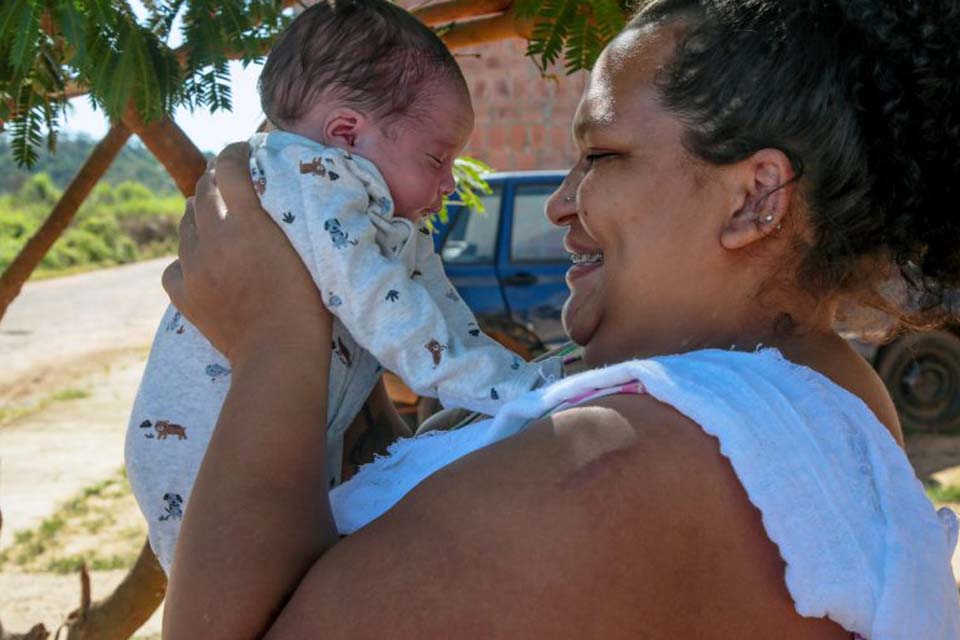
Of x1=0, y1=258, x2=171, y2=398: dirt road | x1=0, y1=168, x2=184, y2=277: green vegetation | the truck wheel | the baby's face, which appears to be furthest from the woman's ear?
x1=0, y1=168, x2=184, y2=277: green vegetation

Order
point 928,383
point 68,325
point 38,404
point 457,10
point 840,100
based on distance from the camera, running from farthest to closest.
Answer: point 68,325
point 38,404
point 928,383
point 457,10
point 840,100

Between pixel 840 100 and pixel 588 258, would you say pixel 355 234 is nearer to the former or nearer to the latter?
pixel 588 258

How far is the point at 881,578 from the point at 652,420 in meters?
0.34

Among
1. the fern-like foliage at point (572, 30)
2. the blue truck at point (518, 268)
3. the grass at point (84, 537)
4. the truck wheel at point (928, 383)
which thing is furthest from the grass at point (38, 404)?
the fern-like foliage at point (572, 30)

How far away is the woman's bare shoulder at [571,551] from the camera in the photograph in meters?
1.27

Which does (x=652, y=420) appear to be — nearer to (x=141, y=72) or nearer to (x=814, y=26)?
(x=814, y=26)

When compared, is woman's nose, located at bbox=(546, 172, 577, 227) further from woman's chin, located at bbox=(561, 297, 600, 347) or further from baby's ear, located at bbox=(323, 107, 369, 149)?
baby's ear, located at bbox=(323, 107, 369, 149)

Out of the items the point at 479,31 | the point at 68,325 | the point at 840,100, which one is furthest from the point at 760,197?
the point at 68,325

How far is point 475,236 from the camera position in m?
8.41

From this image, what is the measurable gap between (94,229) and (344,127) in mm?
31970

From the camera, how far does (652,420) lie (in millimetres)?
1370

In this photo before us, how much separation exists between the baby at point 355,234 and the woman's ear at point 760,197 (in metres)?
0.39

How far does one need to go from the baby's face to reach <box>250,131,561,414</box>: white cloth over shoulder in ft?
0.34

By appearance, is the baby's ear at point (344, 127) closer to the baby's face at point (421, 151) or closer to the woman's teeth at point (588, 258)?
the baby's face at point (421, 151)
